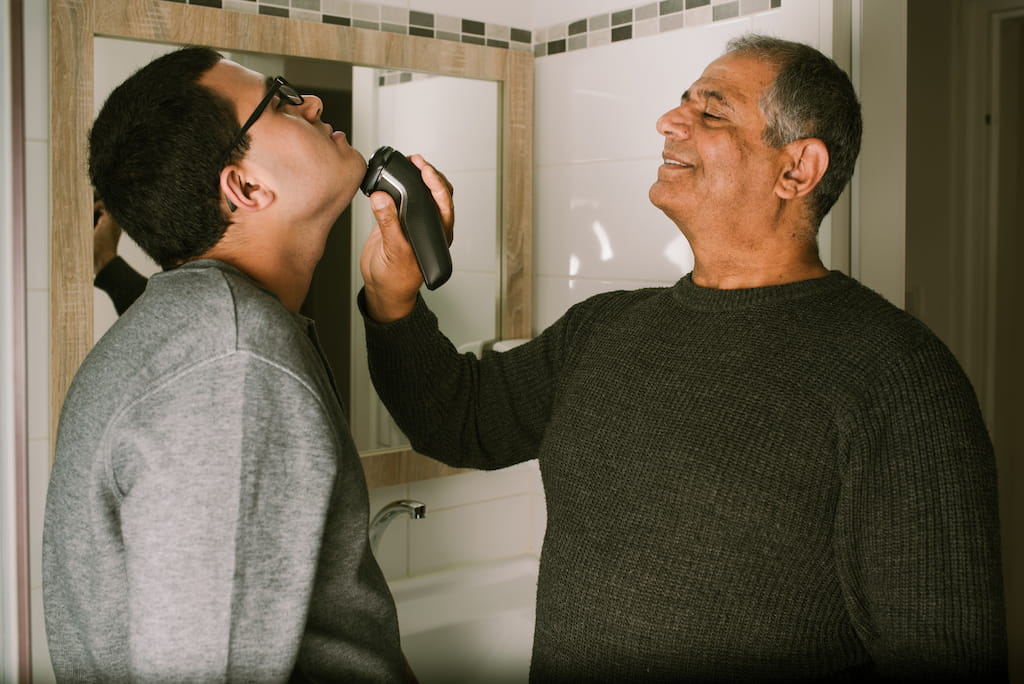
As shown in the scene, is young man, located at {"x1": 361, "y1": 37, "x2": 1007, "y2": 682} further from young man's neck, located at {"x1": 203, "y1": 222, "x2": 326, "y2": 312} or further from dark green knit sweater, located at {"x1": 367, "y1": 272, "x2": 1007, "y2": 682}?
young man's neck, located at {"x1": 203, "y1": 222, "x2": 326, "y2": 312}

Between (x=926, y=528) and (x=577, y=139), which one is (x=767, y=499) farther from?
(x=577, y=139)

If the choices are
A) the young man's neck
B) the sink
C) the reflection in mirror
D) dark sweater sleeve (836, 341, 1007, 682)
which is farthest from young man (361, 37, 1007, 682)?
the sink

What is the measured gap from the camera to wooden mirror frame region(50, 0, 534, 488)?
1358mm

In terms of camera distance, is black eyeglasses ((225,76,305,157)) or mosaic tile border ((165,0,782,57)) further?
mosaic tile border ((165,0,782,57))

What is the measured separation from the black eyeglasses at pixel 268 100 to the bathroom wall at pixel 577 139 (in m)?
0.68

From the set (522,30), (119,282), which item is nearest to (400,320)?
(119,282)

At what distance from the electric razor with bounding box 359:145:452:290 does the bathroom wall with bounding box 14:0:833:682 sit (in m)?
0.58

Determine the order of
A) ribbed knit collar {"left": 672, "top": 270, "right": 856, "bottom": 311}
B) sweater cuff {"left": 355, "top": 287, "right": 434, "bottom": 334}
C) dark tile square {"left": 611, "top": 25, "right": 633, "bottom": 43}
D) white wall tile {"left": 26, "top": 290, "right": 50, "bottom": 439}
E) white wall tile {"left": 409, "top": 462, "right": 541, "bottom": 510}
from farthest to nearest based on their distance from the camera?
white wall tile {"left": 409, "top": 462, "right": 541, "bottom": 510} → dark tile square {"left": 611, "top": 25, "right": 633, "bottom": 43} → white wall tile {"left": 26, "top": 290, "right": 50, "bottom": 439} → sweater cuff {"left": 355, "top": 287, "right": 434, "bottom": 334} → ribbed knit collar {"left": 672, "top": 270, "right": 856, "bottom": 311}

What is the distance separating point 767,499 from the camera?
1.03 metres

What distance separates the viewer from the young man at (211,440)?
745 mm

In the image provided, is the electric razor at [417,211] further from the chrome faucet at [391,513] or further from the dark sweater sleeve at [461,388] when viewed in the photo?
the chrome faucet at [391,513]

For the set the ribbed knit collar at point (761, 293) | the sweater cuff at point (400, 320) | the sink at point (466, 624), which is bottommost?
the sink at point (466, 624)

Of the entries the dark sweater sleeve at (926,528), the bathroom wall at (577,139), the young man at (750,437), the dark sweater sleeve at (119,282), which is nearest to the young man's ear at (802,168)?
the young man at (750,437)

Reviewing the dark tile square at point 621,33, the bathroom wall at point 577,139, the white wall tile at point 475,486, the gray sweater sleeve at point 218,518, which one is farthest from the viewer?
the white wall tile at point 475,486
